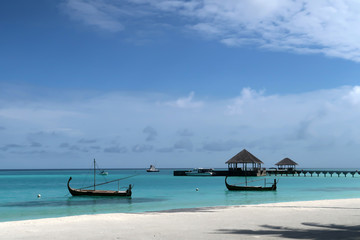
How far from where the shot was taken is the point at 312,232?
13508 millimetres

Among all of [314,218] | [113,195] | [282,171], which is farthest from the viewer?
[282,171]

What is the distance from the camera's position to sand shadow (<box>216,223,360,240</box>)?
12.5m

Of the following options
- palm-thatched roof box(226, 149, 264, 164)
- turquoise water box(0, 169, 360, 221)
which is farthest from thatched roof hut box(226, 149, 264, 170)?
turquoise water box(0, 169, 360, 221)

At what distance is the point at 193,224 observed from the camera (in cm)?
1622

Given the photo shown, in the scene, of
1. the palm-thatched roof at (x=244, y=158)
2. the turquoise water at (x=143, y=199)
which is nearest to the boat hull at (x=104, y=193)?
the turquoise water at (x=143, y=199)

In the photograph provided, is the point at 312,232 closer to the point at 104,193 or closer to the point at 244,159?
the point at 104,193

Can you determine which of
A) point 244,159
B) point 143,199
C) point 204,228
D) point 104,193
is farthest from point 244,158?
point 204,228

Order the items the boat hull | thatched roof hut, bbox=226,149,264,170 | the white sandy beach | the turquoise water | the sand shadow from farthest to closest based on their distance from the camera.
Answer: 1. thatched roof hut, bbox=226,149,264,170
2. the boat hull
3. the turquoise water
4. the white sandy beach
5. the sand shadow

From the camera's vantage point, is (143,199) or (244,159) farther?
(244,159)

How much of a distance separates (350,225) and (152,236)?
25.1 feet

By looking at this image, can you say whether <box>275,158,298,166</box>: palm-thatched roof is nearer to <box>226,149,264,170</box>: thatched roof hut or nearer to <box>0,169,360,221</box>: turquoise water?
<box>226,149,264,170</box>: thatched roof hut

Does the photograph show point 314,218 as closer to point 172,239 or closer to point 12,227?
point 172,239

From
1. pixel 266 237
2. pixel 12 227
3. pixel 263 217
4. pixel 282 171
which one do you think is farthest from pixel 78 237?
pixel 282 171

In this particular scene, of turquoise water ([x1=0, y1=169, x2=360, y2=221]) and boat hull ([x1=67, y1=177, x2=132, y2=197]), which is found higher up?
boat hull ([x1=67, y1=177, x2=132, y2=197])
